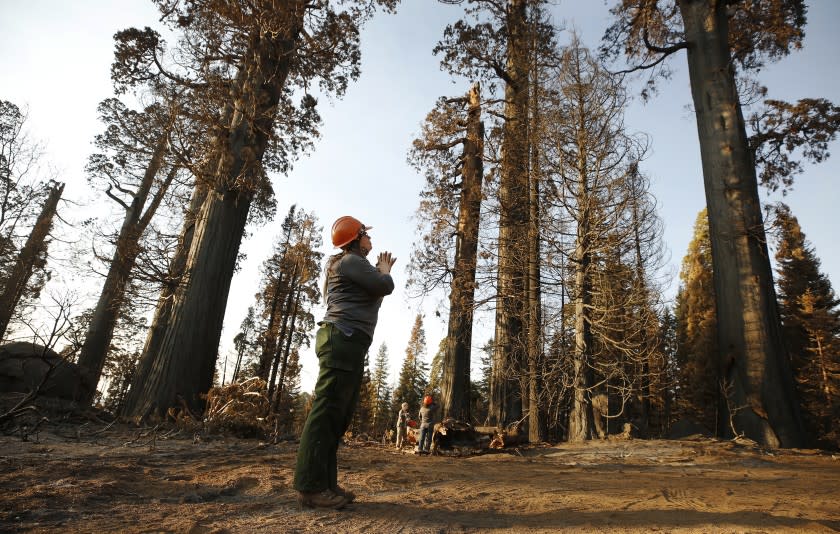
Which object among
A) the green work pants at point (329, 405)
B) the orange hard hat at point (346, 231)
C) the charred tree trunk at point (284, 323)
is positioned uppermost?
the charred tree trunk at point (284, 323)

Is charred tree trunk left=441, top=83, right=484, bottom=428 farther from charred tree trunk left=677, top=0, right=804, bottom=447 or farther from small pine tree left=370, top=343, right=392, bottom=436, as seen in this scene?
small pine tree left=370, top=343, right=392, bottom=436

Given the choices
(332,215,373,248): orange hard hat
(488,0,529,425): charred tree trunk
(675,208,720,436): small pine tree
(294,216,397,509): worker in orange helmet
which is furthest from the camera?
(675,208,720,436): small pine tree

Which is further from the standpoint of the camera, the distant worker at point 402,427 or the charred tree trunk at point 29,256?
the charred tree trunk at point 29,256

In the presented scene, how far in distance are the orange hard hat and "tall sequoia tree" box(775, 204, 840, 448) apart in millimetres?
22109

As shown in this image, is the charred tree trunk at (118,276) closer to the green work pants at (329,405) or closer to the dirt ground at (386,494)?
the dirt ground at (386,494)

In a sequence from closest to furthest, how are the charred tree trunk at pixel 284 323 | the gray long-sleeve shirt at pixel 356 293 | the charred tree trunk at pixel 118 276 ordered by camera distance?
the gray long-sleeve shirt at pixel 356 293 → the charred tree trunk at pixel 118 276 → the charred tree trunk at pixel 284 323

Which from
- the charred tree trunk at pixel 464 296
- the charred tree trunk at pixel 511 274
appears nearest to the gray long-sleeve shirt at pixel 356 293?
the charred tree trunk at pixel 511 274

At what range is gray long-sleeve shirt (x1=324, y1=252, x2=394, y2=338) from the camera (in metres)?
3.10

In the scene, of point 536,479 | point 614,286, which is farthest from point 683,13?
point 536,479

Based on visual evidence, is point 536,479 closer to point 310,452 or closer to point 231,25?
point 310,452

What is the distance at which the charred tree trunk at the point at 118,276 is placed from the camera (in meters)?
11.3

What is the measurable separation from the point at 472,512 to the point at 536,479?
1.66 metres

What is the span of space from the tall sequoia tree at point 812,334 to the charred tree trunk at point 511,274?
15.2 metres

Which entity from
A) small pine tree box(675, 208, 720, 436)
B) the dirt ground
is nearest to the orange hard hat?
the dirt ground
